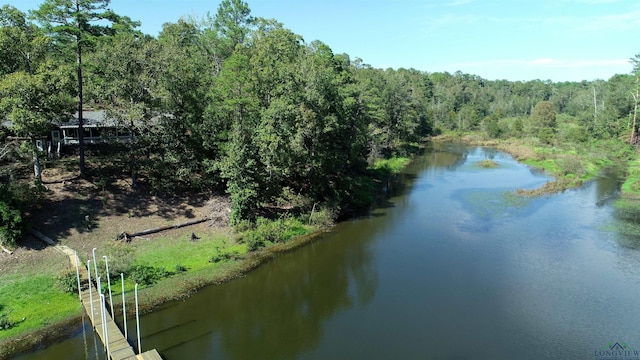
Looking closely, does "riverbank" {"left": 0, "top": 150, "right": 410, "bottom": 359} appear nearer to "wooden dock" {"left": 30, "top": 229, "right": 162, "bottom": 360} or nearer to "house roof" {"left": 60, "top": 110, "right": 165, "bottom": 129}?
"wooden dock" {"left": 30, "top": 229, "right": 162, "bottom": 360}

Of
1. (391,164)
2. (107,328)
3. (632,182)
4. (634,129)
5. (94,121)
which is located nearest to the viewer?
(107,328)

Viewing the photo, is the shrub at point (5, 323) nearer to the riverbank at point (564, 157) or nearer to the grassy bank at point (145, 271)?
the grassy bank at point (145, 271)

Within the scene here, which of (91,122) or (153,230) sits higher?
(91,122)

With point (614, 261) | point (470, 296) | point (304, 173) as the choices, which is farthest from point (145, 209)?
point (614, 261)

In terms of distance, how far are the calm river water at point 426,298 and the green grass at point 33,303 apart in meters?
2.01

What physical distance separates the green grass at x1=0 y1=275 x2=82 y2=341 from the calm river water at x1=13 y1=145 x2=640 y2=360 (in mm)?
2010

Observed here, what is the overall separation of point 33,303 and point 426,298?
1947cm

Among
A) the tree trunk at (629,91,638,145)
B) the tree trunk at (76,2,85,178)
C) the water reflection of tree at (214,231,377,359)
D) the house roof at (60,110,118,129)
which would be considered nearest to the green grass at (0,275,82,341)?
the water reflection of tree at (214,231,377,359)

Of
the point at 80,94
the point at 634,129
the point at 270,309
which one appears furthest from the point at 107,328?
the point at 634,129

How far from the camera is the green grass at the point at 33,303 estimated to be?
1908cm

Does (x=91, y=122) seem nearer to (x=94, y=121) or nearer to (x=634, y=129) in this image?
(x=94, y=121)

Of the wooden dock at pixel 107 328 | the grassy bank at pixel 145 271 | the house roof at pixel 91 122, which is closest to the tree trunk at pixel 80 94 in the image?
the house roof at pixel 91 122

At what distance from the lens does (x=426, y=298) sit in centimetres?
2300

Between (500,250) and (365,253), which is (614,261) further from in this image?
(365,253)
